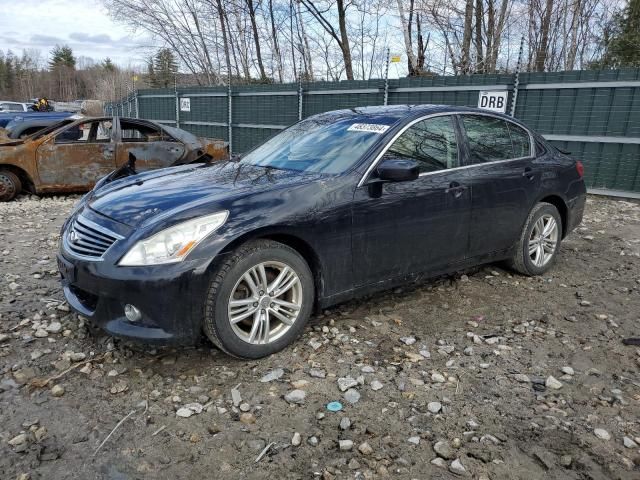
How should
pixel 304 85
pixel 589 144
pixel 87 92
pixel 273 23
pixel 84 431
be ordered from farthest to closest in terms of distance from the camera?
pixel 87 92, pixel 273 23, pixel 304 85, pixel 589 144, pixel 84 431

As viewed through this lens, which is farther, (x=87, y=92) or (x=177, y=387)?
(x=87, y=92)

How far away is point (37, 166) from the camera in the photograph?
332 inches

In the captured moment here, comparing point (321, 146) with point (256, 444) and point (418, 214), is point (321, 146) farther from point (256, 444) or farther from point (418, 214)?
point (256, 444)

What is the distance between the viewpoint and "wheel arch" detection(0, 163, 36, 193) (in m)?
8.41

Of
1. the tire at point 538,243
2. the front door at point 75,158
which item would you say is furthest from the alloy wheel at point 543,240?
the front door at point 75,158

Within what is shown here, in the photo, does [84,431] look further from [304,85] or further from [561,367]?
[304,85]

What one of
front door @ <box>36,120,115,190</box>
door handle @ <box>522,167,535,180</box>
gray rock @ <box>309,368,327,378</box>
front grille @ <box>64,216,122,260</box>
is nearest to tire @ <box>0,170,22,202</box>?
front door @ <box>36,120,115,190</box>

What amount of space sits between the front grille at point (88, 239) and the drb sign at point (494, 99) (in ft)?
27.6

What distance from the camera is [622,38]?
1872 cm

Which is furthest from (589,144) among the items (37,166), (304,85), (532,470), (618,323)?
(37,166)

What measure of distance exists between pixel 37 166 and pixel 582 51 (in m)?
18.8

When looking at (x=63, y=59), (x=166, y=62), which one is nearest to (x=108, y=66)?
(x=63, y=59)

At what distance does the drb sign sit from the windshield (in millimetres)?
6410

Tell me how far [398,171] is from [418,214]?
0.52 m
